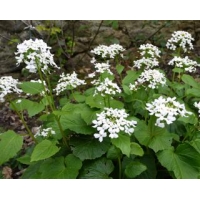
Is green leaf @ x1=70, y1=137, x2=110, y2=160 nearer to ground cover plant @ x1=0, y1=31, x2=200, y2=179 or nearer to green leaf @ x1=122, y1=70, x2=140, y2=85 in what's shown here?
ground cover plant @ x1=0, y1=31, x2=200, y2=179

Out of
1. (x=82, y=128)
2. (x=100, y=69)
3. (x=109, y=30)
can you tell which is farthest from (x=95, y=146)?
(x=109, y=30)

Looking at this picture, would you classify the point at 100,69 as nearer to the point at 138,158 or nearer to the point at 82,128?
the point at 82,128

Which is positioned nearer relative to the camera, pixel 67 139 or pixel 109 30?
pixel 67 139

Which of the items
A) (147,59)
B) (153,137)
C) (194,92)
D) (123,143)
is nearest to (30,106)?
(123,143)

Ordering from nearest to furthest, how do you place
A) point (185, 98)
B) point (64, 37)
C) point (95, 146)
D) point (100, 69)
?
point (95, 146)
point (100, 69)
point (185, 98)
point (64, 37)

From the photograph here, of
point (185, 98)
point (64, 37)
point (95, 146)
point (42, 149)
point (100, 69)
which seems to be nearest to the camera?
point (42, 149)

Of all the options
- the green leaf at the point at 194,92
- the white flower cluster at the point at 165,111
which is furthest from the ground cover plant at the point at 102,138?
the green leaf at the point at 194,92

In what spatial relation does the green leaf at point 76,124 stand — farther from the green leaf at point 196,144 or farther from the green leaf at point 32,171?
the green leaf at point 196,144
